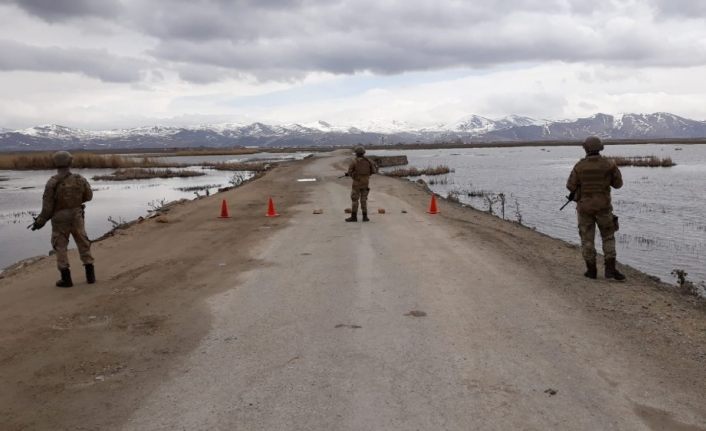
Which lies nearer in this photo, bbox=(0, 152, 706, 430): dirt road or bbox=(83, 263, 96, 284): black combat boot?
bbox=(0, 152, 706, 430): dirt road

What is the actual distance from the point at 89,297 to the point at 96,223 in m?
16.4

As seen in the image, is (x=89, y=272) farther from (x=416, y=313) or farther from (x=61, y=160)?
(x=416, y=313)

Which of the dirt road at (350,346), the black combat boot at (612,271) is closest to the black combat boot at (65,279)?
the dirt road at (350,346)

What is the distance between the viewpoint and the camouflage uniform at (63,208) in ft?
29.4

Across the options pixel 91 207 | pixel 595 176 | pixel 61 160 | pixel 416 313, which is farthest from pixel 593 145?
pixel 91 207

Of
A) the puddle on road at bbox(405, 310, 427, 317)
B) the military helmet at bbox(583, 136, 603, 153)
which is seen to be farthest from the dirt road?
the military helmet at bbox(583, 136, 603, 153)

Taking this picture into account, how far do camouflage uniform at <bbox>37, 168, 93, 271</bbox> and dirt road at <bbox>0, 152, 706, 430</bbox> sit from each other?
72cm

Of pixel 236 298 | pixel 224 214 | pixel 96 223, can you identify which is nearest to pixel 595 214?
pixel 236 298

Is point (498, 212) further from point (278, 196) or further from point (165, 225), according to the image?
point (165, 225)

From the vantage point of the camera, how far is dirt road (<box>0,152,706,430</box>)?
4.61m

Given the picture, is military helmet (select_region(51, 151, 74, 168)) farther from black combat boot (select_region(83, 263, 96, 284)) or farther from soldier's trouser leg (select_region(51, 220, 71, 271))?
black combat boot (select_region(83, 263, 96, 284))

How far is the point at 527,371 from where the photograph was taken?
5352 mm

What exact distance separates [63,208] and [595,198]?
8026mm

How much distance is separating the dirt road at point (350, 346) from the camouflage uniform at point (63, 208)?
2.37ft
